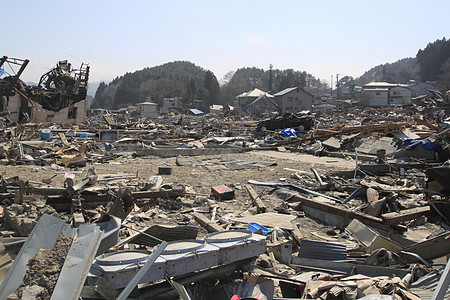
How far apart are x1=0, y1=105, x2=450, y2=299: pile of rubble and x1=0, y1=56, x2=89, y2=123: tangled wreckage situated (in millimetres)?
18147

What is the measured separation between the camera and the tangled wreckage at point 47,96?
28309mm

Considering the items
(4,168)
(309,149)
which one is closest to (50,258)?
(4,168)

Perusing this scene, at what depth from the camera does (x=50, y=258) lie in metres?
2.88

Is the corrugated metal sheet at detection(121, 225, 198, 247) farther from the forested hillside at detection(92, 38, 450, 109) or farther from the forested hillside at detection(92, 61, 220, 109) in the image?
the forested hillside at detection(92, 61, 220, 109)

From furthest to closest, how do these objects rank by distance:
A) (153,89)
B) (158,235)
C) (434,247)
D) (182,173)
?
(153,89), (182,173), (434,247), (158,235)

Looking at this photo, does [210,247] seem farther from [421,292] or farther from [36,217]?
[36,217]

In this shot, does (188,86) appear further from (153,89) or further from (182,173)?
(182,173)

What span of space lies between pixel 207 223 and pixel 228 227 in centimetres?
37

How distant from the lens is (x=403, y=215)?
599 cm

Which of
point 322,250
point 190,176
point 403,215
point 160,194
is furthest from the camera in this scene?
point 190,176

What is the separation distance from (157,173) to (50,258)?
306 inches

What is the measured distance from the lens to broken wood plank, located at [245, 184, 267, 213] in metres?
6.93

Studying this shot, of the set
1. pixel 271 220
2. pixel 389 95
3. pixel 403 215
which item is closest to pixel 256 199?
pixel 271 220

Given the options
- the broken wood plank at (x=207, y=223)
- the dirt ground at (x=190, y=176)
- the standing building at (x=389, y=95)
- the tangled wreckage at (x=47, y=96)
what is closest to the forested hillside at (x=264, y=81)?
the standing building at (x=389, y=95)
